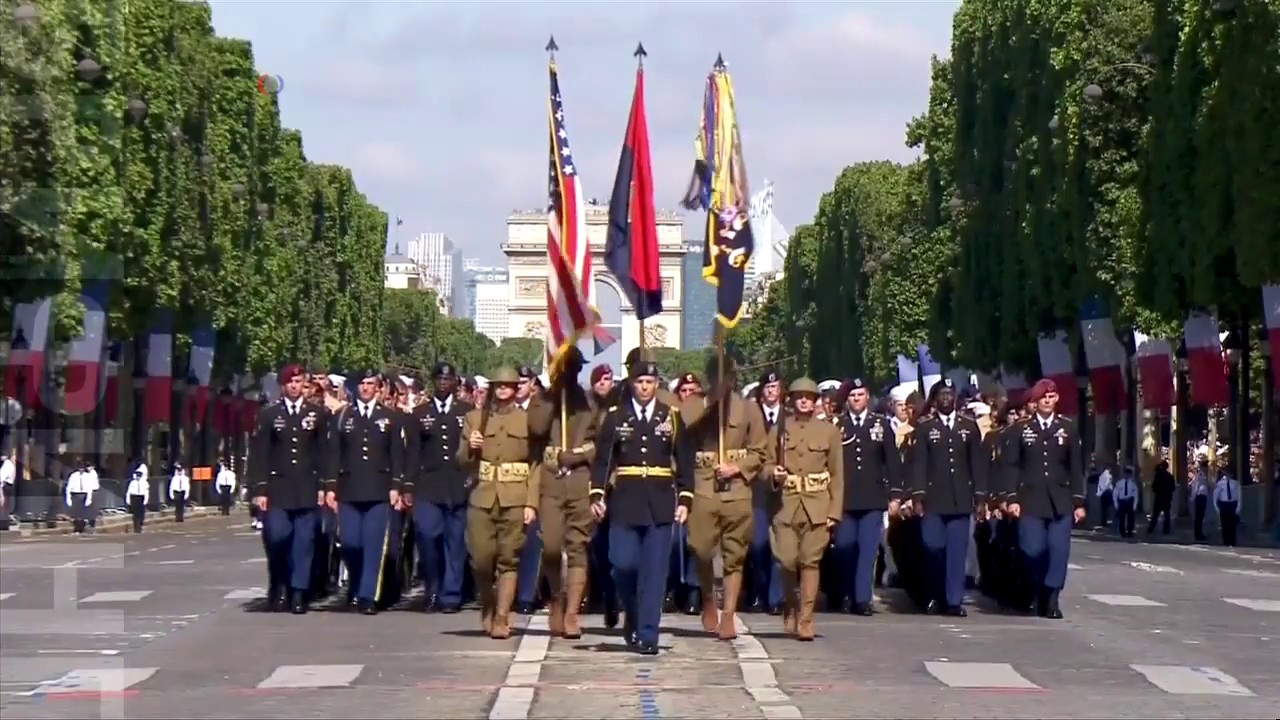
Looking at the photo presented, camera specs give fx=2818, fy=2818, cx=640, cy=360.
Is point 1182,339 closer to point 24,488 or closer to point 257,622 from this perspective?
point 257,622

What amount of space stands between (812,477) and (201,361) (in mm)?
52081

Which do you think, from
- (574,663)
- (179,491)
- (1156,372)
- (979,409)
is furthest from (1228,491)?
→ (574,663)

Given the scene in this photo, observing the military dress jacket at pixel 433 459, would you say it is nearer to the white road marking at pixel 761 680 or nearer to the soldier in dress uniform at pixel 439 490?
the soldier in dress uniform at pixel 439 490

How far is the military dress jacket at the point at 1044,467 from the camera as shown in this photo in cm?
2352

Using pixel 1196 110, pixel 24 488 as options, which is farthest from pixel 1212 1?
pixel 24 488

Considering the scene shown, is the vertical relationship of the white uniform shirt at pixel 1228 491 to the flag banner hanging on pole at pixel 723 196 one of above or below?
below

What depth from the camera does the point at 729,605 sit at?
19844mm

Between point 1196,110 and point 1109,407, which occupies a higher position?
point 1196,110

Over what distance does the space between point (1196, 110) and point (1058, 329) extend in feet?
50.5

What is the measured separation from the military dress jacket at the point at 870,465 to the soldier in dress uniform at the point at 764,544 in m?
0.75

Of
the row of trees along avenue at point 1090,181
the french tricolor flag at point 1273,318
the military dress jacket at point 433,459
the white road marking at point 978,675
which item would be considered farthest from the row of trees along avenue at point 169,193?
the french tricolor flag at point 1273,318

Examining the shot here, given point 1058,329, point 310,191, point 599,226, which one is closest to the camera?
point 1058,329

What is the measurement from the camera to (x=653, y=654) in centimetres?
1866

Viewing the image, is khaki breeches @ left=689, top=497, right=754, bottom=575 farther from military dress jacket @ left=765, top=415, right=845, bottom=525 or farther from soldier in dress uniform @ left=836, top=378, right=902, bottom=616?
soldier in dress uniform @ left=836, top=378, right=902, bottom=616
